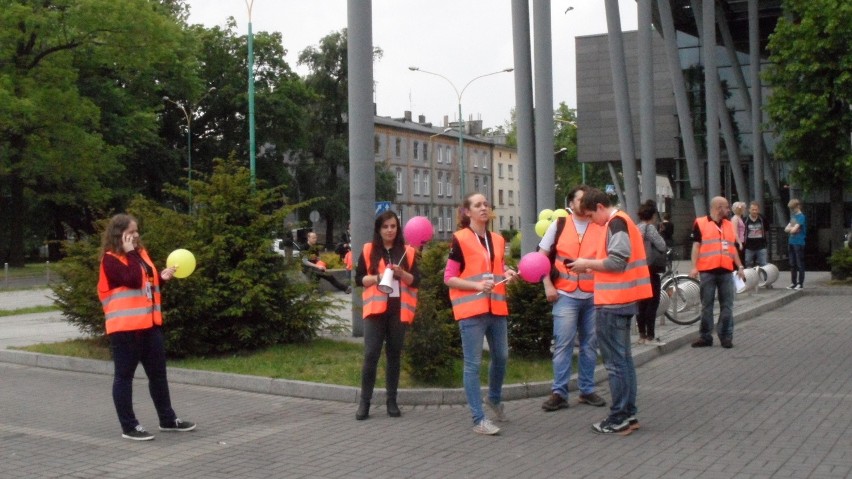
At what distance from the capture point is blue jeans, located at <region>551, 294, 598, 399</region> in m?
9.54

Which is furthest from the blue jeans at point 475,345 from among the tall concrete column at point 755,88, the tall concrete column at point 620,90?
the tall concrete column at point 755,88

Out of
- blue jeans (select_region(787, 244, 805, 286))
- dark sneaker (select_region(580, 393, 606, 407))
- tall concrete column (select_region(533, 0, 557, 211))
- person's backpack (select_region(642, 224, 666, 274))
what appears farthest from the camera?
blue jeans (select_region(787, 244, 805, 286))

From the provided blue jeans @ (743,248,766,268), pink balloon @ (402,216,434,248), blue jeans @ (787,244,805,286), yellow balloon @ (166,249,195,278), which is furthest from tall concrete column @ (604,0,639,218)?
yellow balloon @ (166,249,195,278)

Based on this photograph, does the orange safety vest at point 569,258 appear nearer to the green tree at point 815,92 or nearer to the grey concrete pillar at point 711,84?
the green tree at point 815,92

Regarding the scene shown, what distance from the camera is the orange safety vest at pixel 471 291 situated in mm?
8609

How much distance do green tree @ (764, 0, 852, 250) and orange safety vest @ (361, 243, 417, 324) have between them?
19.0 m

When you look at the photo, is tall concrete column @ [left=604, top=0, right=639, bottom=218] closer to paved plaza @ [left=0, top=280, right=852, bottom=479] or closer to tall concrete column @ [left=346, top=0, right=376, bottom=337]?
tall concrete column @ [left=346, top=0, right=376, bottom=337]

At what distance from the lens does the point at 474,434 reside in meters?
8.64

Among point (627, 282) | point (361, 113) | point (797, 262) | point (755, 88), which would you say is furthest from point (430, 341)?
point (755, 88)

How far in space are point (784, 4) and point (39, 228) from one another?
42.5 meters

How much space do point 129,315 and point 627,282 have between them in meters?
3.79

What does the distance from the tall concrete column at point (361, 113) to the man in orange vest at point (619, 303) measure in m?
5.39

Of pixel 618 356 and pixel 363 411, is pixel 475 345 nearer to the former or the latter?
pixel 618 356

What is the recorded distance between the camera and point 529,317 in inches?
457
